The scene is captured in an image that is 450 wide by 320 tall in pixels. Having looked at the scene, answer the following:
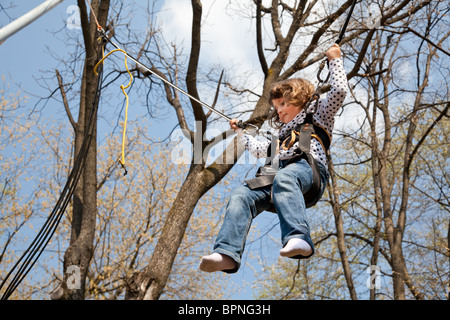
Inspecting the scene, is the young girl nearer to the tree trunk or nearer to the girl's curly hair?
the girl's curly hair

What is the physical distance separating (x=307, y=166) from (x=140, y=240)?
7.74m

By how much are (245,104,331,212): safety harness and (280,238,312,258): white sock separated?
0.49 m

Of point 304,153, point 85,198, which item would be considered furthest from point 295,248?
point 85,198

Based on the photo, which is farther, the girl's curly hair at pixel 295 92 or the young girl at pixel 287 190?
the girl's curly hair at pixel 295 92

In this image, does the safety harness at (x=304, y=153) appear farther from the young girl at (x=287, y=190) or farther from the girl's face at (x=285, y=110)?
the girl's face at (x=285, y=110)

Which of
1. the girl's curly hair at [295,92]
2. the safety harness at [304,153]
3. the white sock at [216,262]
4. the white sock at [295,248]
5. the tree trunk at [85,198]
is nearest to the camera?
the white sock at [295,248]

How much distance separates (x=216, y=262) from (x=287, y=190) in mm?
569

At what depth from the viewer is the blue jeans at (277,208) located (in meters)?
2.75

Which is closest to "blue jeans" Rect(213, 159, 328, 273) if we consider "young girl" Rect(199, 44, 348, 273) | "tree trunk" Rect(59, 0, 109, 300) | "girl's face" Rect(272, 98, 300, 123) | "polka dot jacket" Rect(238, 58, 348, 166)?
"young girl" Rect(199, 44, 348, 273)

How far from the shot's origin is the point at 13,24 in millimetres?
3414

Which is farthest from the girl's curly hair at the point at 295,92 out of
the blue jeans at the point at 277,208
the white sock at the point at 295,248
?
the white sock at the point at 295,248

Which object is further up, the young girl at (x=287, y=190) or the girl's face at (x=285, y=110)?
the girl's face at (x=285, y=110)

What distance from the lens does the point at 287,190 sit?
2824mm

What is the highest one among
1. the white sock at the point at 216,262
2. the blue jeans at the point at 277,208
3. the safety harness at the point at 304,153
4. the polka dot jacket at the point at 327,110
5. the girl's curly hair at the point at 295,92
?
the girl's curly hair at the point at 295,92
